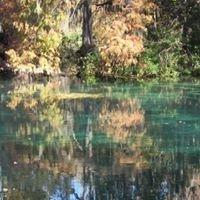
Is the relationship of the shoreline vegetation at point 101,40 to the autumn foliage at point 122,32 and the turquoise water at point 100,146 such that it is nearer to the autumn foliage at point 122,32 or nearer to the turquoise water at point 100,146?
the autumn foliage at point 122,32

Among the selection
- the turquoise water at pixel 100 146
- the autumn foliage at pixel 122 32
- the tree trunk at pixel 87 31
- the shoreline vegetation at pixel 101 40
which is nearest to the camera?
the turquoise water at pixel 100 146

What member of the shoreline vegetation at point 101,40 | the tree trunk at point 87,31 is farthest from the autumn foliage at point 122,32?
the tree trunk at point 87,31

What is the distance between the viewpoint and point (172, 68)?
2317 cm

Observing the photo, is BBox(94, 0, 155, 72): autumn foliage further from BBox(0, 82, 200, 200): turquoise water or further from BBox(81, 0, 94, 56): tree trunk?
BBox(0, 82, 200, 200): turquoise water

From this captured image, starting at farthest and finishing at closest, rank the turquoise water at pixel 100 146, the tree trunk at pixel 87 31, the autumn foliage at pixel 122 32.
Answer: the tree trunk at pixel 87 31
the autumn foliage at pixel 122 32
the turquoise water at pixel 100 146

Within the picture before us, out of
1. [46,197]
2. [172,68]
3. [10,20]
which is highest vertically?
[10,20]

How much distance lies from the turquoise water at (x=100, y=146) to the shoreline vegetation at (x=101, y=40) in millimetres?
5855

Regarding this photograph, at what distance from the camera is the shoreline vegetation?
22.6 metres

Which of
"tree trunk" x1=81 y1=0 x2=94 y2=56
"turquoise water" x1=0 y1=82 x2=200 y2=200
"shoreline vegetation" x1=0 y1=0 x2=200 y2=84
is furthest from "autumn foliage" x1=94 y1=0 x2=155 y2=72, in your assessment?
"turquoise water" x1=0 y1=82 x2=200 y2=200

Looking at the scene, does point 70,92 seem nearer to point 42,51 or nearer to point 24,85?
point 24,85

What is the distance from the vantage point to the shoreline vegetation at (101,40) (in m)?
22.6

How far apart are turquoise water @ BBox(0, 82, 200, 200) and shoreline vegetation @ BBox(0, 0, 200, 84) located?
5855 mm

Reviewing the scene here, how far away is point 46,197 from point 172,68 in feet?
55.3

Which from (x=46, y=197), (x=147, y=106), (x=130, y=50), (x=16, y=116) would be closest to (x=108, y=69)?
(x=130, y=50)
